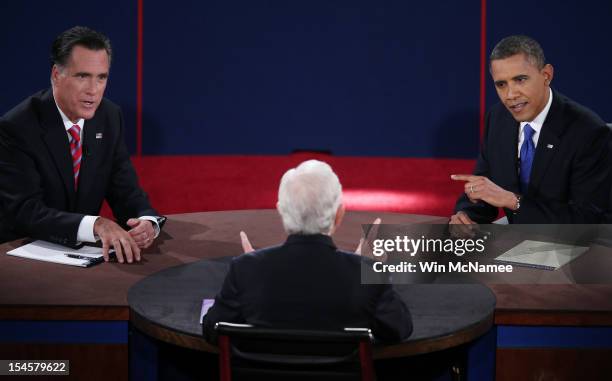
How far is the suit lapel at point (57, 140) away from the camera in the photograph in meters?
2.70

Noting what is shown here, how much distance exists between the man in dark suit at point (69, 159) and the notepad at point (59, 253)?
0.03 meters

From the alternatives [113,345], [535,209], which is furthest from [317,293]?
[535,209]

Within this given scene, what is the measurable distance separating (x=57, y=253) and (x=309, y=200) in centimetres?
102

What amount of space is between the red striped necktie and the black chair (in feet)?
4.85

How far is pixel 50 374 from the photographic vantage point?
6.27 feet

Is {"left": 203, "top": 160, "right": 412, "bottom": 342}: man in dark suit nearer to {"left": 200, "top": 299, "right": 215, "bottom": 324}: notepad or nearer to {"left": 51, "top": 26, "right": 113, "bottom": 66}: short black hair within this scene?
{"left": 200, "top": 299, "right": 215, "bottom": 324}: notepad

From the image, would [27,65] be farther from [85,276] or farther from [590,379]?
[590,379]

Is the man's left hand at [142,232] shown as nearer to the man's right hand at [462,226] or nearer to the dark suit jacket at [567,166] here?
the man's right hand at [462,226]

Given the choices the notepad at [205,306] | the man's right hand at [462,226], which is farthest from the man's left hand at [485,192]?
the notepad at [205,306]

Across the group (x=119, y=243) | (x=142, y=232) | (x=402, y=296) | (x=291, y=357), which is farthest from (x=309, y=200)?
(x=142, y=232)

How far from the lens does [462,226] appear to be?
2652mm

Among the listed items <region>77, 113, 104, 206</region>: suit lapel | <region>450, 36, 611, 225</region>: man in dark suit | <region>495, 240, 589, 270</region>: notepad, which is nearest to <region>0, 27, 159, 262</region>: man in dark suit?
<region>77, 113, 104, 206</region>: suit lapel

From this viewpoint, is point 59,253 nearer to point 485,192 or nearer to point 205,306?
point 205,306

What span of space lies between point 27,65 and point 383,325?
387 cm
